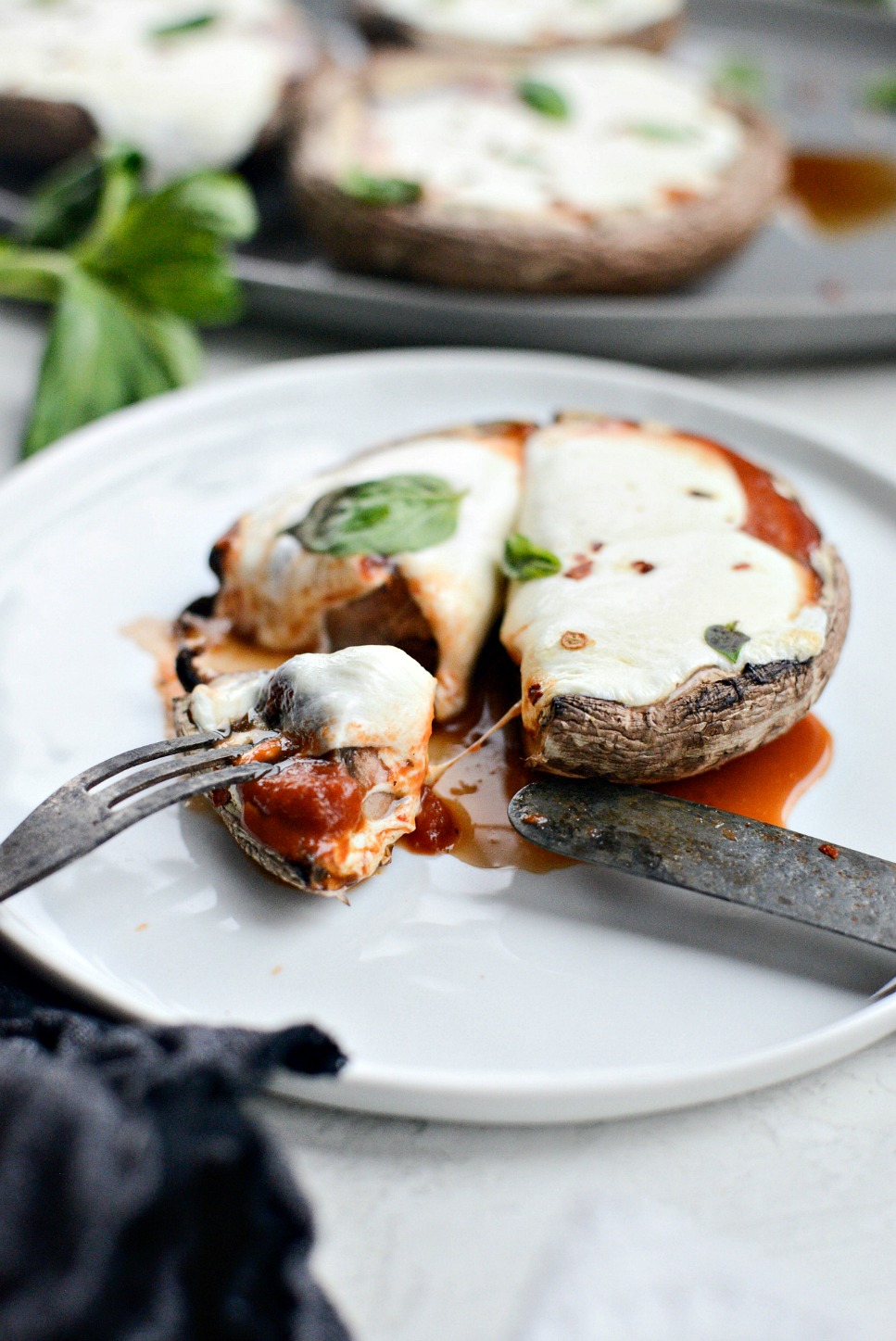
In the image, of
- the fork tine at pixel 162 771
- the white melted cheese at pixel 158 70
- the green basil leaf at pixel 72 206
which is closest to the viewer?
the fork tine at pixel 162 771

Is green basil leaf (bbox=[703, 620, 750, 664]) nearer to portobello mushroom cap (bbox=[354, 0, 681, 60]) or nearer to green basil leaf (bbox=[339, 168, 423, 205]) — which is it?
green basil leaf (bbox=[339, 168, 423, 205])

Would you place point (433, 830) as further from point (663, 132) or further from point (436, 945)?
point (663, 132)

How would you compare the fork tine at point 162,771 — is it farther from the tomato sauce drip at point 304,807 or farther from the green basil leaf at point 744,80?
the green basil leaf at point 744,80

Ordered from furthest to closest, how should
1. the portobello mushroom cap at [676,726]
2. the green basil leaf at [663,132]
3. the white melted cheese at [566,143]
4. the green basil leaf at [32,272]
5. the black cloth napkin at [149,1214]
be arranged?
the green basil leaf at [663,132], the white melted cheese at [566,143], the green basil leaf at [32,272], the portobello mushroom cap at [676,726], the black cloth napkin at [149,1214]

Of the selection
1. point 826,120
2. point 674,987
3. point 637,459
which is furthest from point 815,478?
point 826,120

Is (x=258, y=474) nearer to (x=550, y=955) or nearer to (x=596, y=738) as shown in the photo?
(x=596, y=738)

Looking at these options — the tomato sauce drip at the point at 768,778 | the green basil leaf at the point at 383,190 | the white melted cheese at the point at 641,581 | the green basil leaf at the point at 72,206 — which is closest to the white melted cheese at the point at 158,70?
the green basil leaf at the point at 72,206
